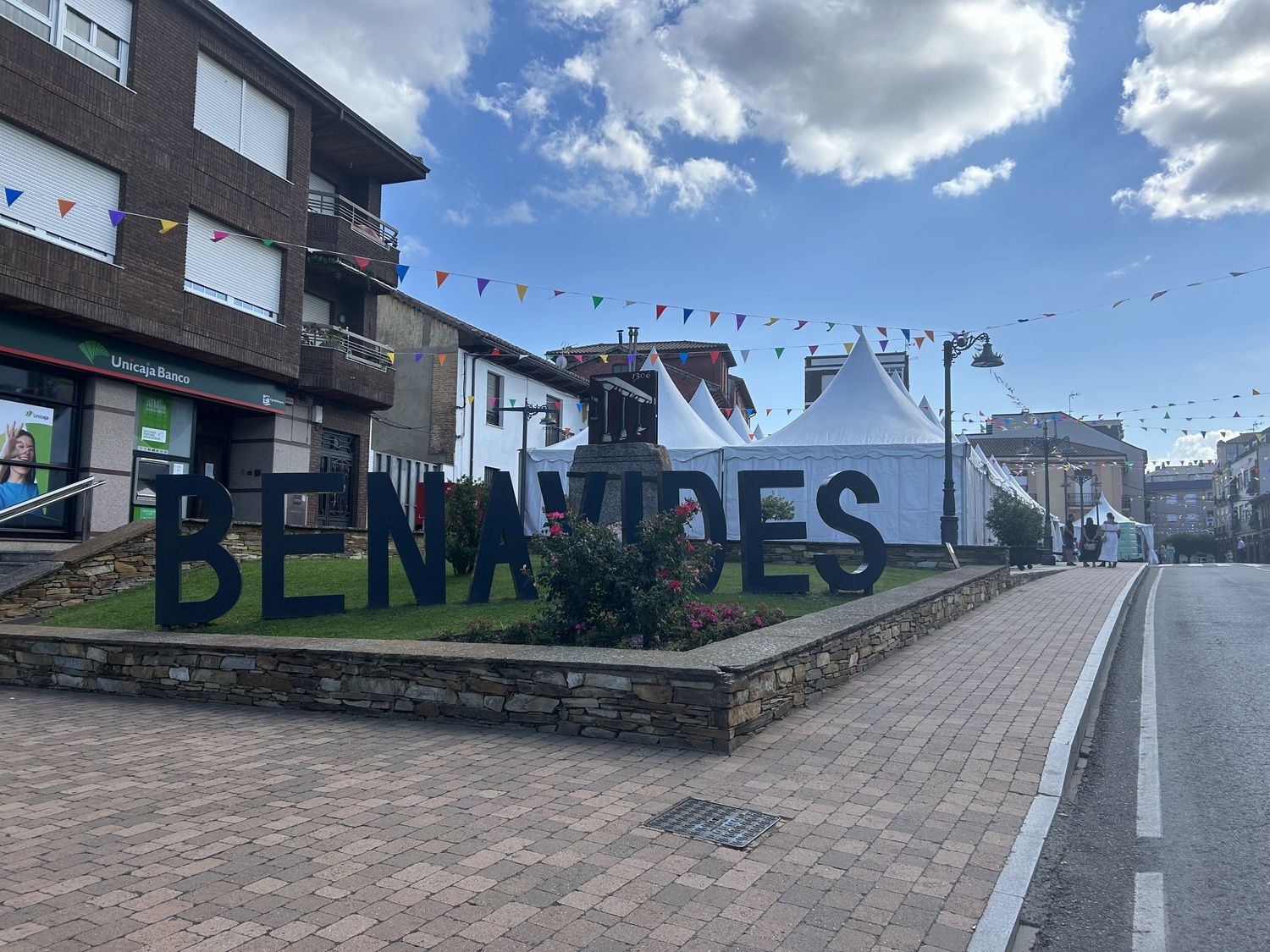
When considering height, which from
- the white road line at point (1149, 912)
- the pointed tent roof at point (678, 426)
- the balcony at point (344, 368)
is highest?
the balcony at point (344, 368)

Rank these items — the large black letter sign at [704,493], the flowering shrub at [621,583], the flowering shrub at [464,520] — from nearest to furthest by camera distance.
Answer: the flowering shrub at [621,583]
the large black letter sign at [704,493]
the flowering shrub at [464,520]

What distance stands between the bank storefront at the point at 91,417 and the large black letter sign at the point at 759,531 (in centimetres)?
1009

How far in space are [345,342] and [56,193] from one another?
24.1ft

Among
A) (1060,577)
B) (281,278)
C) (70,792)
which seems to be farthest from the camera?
(1060,577)

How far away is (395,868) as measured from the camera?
392cm

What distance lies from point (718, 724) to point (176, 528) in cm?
710

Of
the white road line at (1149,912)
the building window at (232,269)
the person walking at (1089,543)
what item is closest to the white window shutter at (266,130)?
the building window at (232,269)

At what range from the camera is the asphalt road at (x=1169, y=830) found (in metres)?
3.54

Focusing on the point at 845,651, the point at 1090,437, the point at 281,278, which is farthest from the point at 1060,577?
the point at 1090,437

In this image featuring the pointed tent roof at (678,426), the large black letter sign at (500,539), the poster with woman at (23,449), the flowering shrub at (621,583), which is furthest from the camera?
the pointed tent roof at (678,426)

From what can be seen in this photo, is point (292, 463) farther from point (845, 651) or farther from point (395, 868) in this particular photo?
point (395, 868)

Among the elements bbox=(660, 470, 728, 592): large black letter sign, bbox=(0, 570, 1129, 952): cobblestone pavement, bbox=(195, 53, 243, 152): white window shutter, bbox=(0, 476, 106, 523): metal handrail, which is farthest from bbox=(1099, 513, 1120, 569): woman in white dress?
bbox=(0, 476, 106, 523): metal handrail

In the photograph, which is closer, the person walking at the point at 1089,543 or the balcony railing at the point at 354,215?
the balcony railing at the point at 354,215

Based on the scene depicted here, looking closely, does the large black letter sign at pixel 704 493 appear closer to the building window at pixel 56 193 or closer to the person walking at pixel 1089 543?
the building window at pixel 56 193
